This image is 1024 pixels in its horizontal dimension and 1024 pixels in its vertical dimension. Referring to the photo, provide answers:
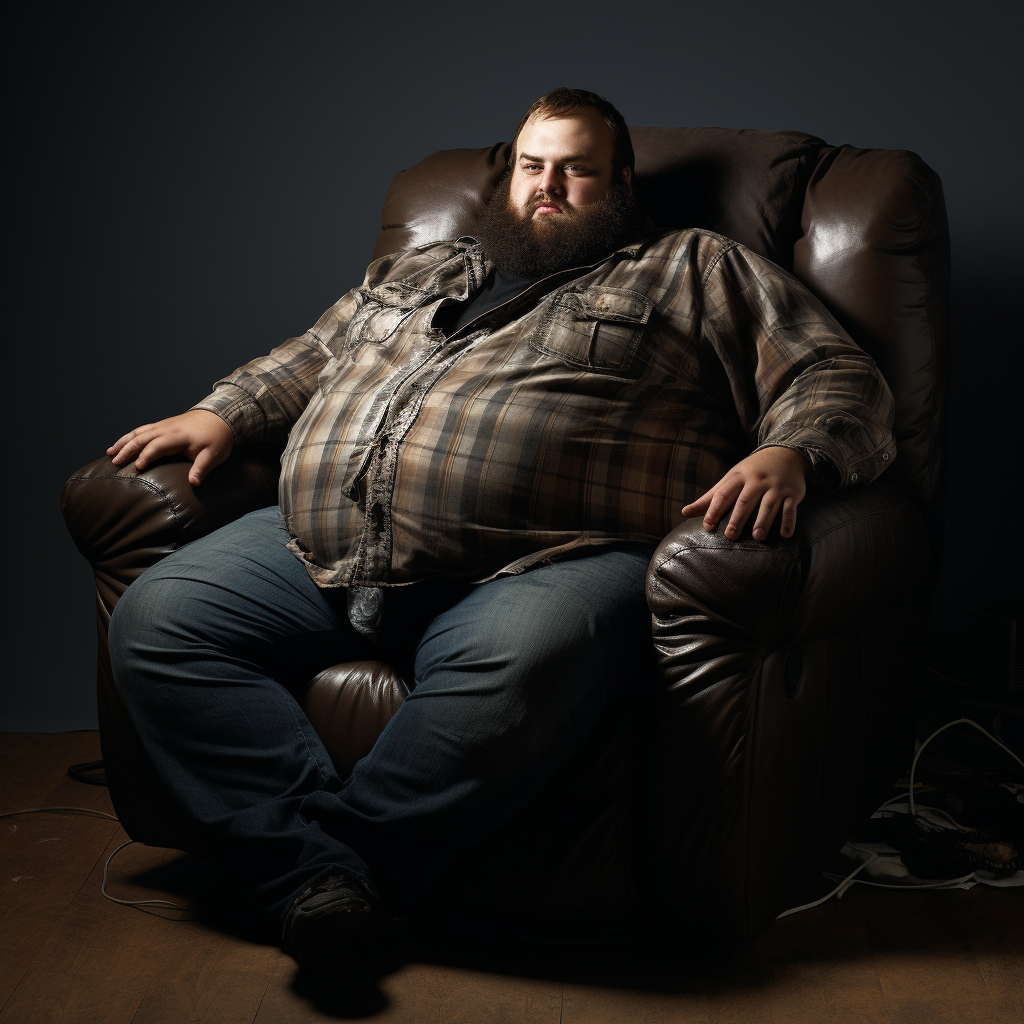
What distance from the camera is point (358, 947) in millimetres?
1133

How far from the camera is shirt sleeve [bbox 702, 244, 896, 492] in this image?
1.20 m

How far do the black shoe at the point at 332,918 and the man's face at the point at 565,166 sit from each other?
1041 mm

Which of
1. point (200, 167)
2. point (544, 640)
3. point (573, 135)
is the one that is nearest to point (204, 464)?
point (544, 640)

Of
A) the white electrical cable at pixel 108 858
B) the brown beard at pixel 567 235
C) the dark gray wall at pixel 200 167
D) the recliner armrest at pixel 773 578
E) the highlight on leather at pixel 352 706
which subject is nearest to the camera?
the recliner armrest at pixel 773 578

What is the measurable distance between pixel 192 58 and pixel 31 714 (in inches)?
59.4

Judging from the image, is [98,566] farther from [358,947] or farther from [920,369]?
[920,369]

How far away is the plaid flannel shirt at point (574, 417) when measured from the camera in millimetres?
1280

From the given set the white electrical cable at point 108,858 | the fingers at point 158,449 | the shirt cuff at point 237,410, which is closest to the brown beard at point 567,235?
the shirt cuff at point 237,410

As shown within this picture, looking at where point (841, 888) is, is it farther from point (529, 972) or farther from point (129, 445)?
point (129, 445)

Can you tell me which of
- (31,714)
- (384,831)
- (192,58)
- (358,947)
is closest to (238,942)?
(358,947)

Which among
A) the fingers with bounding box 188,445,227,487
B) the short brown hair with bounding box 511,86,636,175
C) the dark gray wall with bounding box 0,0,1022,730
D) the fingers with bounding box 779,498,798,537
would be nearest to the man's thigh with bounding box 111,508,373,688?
the fingers with bounding box 188,445,227,487

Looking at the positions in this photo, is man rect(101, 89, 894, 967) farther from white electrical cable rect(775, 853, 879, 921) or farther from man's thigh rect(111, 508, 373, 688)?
white electrical cable rect(775, 853, 879, 921)

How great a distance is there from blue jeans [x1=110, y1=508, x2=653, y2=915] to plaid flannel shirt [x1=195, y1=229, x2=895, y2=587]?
0.22 ft

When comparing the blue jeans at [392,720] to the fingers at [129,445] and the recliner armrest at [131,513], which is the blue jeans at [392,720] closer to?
the recliner armrest at [131,513]
